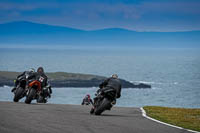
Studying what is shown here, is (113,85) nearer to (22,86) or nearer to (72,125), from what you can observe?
(72,125)

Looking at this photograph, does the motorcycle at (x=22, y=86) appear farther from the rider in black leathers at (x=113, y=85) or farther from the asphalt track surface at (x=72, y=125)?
the asphalt track surface at (x=72, y=125)

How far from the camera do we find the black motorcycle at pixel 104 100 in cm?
1756

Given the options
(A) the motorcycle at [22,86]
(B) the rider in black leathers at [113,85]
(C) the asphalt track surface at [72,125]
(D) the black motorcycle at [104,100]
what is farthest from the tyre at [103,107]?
(A) the motorcycle at [22,86]

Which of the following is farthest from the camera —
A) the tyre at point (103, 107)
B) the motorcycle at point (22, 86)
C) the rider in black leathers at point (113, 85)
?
the motorcycle at point (22, 86)

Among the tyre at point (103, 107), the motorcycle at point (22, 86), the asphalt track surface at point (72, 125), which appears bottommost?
the asphalt track surface at point (72, 125)

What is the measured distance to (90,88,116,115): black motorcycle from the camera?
57.6ft

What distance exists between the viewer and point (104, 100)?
1766 centimetres

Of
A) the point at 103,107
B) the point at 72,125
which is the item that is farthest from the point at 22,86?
the point at 72,125

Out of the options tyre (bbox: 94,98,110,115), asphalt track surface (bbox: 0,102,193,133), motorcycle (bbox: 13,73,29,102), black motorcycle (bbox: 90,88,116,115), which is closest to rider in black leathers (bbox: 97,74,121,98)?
black motorcycle (bbox: 90,88,116,115)

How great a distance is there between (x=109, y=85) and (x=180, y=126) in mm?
3543

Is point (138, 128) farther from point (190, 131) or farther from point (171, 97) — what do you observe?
point (171, 97)

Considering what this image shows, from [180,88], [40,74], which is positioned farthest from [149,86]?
[40,74]

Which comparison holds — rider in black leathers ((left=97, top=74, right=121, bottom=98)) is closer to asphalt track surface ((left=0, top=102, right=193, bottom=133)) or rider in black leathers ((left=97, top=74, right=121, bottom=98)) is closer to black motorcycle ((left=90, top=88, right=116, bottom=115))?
black motorcycle ((left=90, top=88, right=116, bottom=115))

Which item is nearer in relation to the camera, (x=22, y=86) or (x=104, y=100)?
(x=104, y=100)
